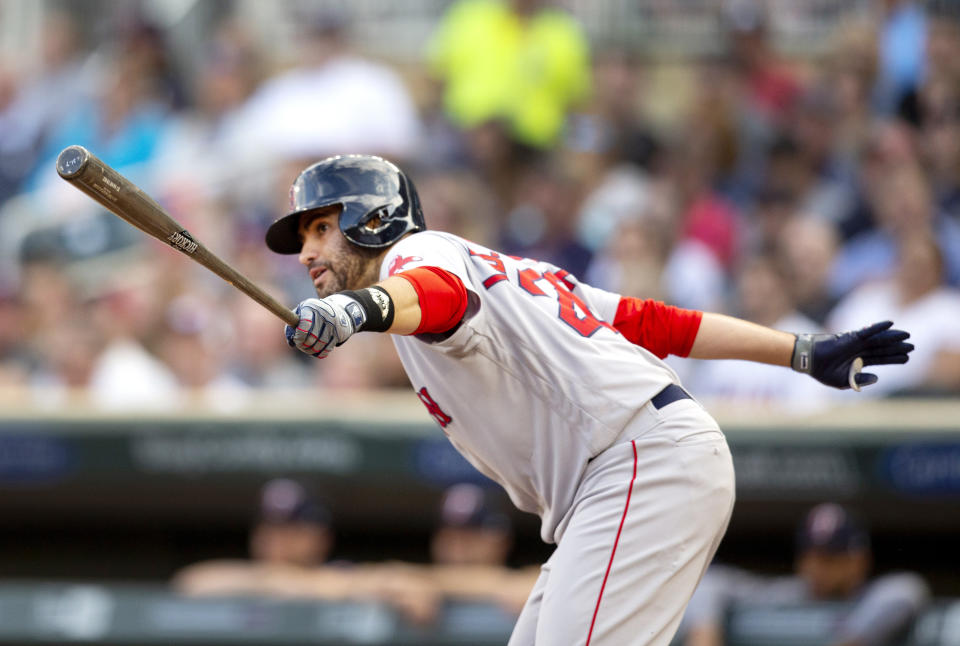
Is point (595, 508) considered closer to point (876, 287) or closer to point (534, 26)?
point (876, 287)

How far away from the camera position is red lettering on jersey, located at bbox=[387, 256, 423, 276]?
3.11m

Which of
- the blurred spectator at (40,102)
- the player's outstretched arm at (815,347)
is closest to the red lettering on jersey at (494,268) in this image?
A: the player's outstretched arm at (815,347)

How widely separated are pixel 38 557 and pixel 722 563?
12.8 ft

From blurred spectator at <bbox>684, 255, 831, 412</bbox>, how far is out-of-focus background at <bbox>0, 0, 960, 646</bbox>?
0.06ft

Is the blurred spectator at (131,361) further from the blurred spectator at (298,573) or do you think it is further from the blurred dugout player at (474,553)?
the blurred dugout player at (474,553)

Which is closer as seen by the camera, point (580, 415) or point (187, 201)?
point (580, 415)

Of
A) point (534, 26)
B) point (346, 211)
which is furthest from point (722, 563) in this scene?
point (346, 211)

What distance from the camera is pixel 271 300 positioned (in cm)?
291

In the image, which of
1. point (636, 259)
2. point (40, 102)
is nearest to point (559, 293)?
point (636, 259)

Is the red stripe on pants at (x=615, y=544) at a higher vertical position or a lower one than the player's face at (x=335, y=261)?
lower

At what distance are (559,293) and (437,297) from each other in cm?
57

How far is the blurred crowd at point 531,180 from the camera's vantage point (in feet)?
22.3

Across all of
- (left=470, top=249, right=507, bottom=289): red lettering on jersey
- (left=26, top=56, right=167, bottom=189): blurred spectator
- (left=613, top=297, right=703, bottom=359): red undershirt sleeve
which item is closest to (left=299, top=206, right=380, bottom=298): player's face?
(left=470, top=249, right=507, bottom=289): red lettering on jersey

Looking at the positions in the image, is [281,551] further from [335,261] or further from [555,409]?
[555,409]
